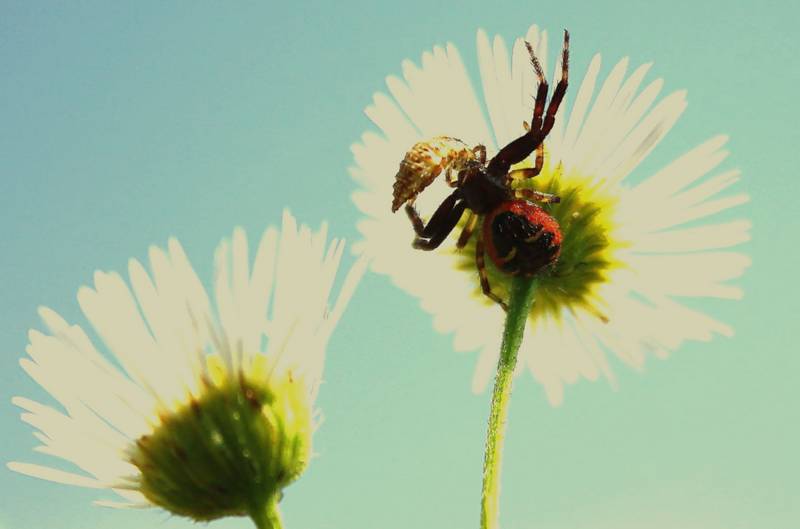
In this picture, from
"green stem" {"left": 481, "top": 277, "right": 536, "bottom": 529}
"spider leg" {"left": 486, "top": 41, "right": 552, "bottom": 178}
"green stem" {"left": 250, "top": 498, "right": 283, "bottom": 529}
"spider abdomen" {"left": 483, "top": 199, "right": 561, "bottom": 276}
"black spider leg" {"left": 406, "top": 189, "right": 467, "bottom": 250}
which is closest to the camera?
"green stem" {"left": 481, "top": 277, "right": 536, "bottom": 529}

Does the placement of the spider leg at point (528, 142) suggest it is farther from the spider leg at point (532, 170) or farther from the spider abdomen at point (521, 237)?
the spider abdomen at point (521, 237)

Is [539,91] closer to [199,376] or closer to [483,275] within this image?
[483,275]

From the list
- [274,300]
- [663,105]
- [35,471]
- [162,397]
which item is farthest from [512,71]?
[35,471]

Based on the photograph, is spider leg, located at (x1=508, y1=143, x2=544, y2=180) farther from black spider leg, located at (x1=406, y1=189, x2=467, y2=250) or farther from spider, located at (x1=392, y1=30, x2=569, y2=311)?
black spider leg, located at (x1=406, y1=189, x2=467, y2=250)

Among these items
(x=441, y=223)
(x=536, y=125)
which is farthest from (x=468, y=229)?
(x=536, y=125)

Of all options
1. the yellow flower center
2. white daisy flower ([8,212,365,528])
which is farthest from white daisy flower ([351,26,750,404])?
white daisy flower ([8,212,365,528])

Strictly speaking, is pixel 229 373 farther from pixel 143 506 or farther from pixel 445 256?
pixel 445 256
